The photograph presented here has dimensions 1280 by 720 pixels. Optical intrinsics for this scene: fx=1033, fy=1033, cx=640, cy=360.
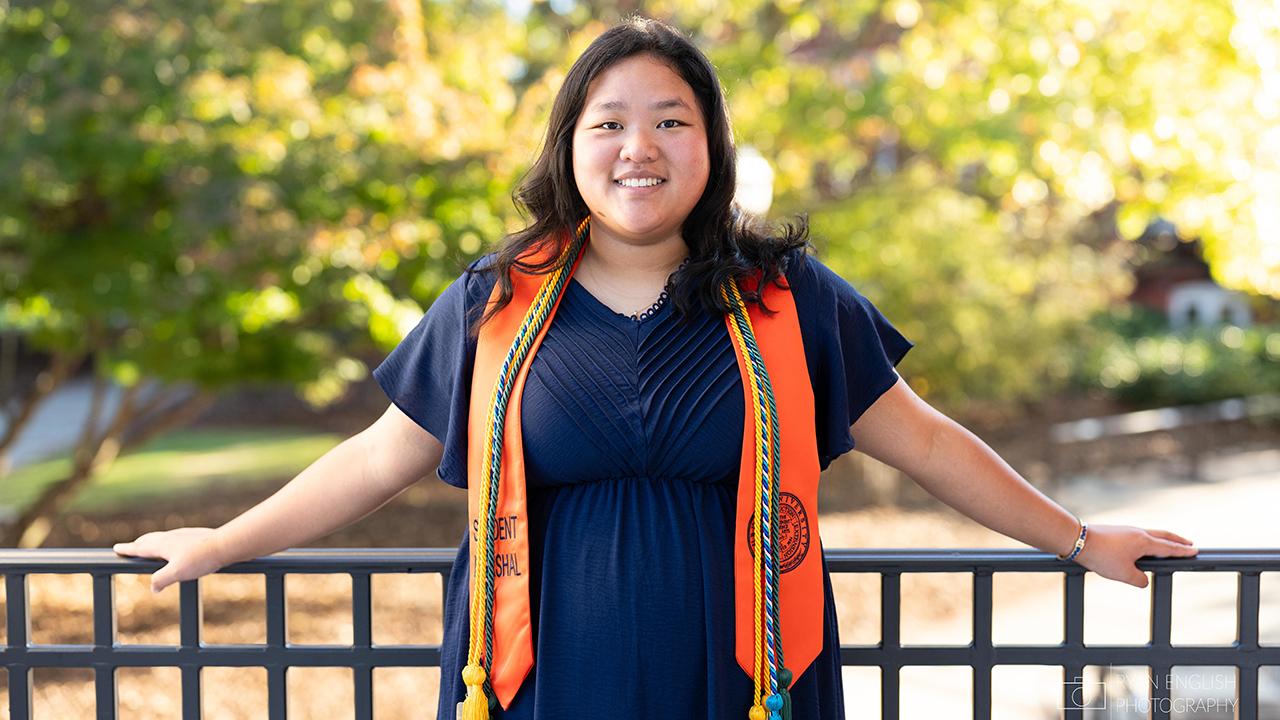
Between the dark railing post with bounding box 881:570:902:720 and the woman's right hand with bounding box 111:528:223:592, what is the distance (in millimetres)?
1313

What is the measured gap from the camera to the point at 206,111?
505 cm

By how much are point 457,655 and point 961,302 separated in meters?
9.99

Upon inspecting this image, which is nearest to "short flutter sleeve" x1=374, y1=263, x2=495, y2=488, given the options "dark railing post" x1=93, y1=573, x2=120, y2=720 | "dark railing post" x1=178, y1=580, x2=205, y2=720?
"dark railing post" x1=178, y1=580, x2=205, y2=720

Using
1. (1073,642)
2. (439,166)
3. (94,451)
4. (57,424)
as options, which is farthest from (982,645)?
(57,424)

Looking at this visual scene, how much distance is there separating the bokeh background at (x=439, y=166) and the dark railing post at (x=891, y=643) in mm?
964

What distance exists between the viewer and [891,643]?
204 centimetres

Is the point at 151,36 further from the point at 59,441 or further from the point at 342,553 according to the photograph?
the point at 59,441

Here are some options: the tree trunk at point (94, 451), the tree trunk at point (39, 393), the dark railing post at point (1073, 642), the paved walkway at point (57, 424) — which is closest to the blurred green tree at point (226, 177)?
the tree trunk at point (39, 393)

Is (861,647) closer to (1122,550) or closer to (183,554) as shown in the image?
(1122,550)

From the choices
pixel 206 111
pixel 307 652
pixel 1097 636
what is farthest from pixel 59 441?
pixel 307 652

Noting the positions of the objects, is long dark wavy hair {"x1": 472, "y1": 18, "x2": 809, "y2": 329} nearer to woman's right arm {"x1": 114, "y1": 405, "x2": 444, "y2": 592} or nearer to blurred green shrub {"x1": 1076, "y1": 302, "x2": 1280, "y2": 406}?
woman's right arm {"x1": 114, "y1": 405, "x2": 444, "y2": 592}

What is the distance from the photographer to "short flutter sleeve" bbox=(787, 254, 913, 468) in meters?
1.78

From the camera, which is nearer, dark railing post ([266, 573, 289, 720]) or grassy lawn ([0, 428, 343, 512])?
dark railing post ([266, 573, 289, 720])

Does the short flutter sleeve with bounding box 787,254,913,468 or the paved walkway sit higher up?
the short flutter sleeve with bounding box 787,254,913,468
